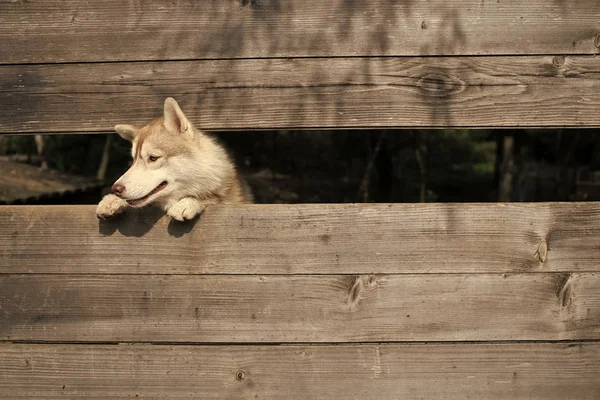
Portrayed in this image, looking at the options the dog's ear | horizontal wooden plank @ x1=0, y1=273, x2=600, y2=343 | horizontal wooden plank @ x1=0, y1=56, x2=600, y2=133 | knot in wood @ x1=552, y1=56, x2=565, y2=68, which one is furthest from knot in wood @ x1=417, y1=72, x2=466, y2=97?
the dog's ear

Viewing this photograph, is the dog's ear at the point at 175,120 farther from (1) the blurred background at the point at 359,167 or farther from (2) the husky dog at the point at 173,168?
(1) the blurred background at the point at 359,167

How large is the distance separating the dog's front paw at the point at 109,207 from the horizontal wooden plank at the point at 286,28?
63 cm

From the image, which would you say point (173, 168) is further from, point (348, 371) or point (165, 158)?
point (348, 371)

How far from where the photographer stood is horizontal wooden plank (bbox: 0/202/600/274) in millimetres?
2430

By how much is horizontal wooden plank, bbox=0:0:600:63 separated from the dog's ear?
8.2 inches

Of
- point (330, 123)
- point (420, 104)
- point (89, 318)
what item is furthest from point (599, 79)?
point (89, 318)

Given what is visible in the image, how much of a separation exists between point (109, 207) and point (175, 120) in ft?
1.79

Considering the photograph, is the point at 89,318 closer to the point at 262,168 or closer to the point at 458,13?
the point at 458,13

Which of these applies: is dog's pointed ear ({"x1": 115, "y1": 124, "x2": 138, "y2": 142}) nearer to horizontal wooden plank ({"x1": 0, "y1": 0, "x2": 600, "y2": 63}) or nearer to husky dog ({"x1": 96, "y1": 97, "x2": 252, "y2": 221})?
husky dog ({"x1": 96, "y1": 97, "x2": 252, "y2": 221})

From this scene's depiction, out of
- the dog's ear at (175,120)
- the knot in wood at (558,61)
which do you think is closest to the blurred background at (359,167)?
the dog's ear at (175,120)

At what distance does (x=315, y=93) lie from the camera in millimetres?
2512

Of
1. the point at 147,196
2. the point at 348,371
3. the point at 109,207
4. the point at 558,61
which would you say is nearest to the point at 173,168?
the point at 147,196

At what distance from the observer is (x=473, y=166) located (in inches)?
589

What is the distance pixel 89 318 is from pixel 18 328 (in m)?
0.32
